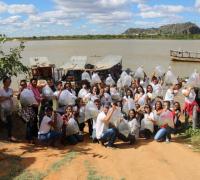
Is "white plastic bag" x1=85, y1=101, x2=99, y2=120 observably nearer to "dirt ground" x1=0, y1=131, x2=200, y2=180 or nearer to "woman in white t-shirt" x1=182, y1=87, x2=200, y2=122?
"dirt ground" x1=0, y1=131, x2=200, y2=180

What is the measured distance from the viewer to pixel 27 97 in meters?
11.1

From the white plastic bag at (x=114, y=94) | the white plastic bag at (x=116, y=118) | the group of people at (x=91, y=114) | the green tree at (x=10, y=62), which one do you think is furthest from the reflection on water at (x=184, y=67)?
the white plastic bag at (x=116, y=118)

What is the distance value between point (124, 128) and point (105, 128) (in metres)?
0.53

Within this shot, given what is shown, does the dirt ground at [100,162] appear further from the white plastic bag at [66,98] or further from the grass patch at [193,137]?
the white plastic bag at [66,98]

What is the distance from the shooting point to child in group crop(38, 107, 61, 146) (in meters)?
10.7

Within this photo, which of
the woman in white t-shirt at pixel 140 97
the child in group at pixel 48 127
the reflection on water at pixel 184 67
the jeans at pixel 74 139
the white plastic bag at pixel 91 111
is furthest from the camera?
the reflection on water at pixel 184 67

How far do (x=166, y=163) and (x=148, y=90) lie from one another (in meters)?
3.77

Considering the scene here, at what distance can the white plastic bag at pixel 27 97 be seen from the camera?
11117mm

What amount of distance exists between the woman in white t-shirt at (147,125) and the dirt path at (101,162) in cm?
49

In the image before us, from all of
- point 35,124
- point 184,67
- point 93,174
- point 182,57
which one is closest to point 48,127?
point 35,124

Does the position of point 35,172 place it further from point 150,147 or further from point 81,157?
point 150,147

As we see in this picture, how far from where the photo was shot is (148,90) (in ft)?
42.8

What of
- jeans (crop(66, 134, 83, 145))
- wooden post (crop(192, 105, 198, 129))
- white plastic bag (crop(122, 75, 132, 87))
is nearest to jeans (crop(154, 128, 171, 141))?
wooden post (crop(192, 105, 198, 129))

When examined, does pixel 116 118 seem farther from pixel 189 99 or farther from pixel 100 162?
pixel 189 99
